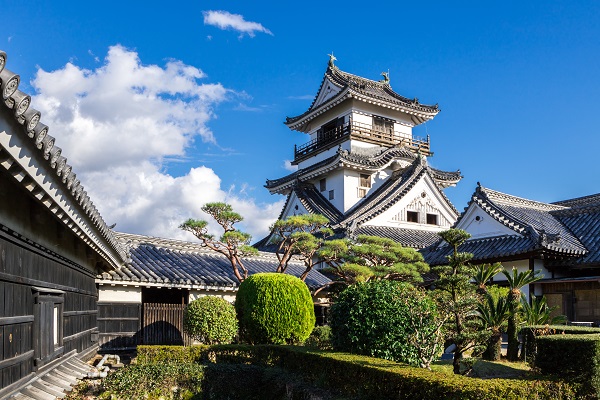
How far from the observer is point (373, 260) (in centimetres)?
2256

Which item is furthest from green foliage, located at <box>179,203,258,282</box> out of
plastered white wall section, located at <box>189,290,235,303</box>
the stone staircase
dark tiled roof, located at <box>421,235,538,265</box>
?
dark tiled roof, located at <box>421,235,538,265</box>

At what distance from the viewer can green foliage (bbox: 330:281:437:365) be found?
39.7 ft

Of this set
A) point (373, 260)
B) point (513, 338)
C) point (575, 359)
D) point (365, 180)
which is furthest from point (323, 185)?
point (575, 359)

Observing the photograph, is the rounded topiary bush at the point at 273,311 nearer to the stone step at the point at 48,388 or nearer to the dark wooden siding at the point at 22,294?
the dark wooden siding at the point at 22,294

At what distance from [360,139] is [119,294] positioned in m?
21.7

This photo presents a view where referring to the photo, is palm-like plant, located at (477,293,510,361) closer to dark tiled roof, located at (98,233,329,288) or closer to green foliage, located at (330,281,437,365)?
green foliage, located at (330,281,437,365)

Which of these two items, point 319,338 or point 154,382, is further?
point 319,338

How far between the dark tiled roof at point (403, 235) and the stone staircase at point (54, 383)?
842 inches

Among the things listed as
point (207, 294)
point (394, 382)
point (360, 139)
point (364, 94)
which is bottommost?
point (394, 382)

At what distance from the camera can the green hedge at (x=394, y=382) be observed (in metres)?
8.18

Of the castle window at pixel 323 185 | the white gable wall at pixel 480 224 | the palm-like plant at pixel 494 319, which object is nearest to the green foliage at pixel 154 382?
the palm-like plant at pixel 494 319

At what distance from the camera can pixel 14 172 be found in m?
4.56

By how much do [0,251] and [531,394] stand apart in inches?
317

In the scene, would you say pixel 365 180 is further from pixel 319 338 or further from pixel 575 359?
pixel 575 359
